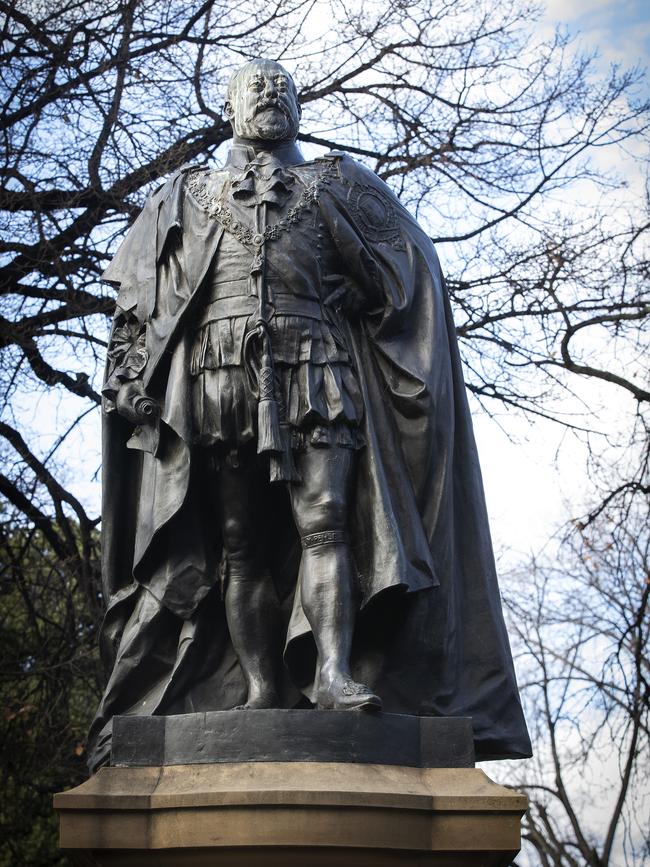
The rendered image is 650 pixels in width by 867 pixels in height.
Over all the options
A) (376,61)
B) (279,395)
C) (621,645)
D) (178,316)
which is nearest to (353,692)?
(279,395)

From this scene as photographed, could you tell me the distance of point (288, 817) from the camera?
14.9 feet

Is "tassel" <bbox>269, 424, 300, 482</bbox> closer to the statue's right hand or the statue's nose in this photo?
the statue's right hand

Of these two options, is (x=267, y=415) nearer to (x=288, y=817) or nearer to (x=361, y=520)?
(x=361, y=520)

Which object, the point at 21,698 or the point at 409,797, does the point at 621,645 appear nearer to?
the point at 21,698

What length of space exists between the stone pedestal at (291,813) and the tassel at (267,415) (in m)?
0.95

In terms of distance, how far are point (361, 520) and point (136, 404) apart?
2.99 ft

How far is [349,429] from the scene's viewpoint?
5.30 m

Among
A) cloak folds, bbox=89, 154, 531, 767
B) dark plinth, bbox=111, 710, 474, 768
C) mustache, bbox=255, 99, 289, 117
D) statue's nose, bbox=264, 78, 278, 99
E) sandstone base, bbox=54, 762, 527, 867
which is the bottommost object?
sandstone base, bbox=54, 762, 527, 867

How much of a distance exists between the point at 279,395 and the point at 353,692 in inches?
41.7

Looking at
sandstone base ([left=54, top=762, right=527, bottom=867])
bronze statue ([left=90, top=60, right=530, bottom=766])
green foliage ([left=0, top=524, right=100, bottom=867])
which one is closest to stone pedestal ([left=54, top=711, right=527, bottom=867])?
sandstone base ([left=54, top=762, right=527, bottom=867])

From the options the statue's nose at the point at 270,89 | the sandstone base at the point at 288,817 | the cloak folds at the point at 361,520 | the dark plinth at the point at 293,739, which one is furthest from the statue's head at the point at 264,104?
the sandstone base at the point at 288,817

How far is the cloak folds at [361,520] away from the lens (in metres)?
5.25

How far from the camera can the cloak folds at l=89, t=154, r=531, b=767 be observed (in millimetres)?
5254

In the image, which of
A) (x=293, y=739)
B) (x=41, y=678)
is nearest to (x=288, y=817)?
(x=293, y=739)
